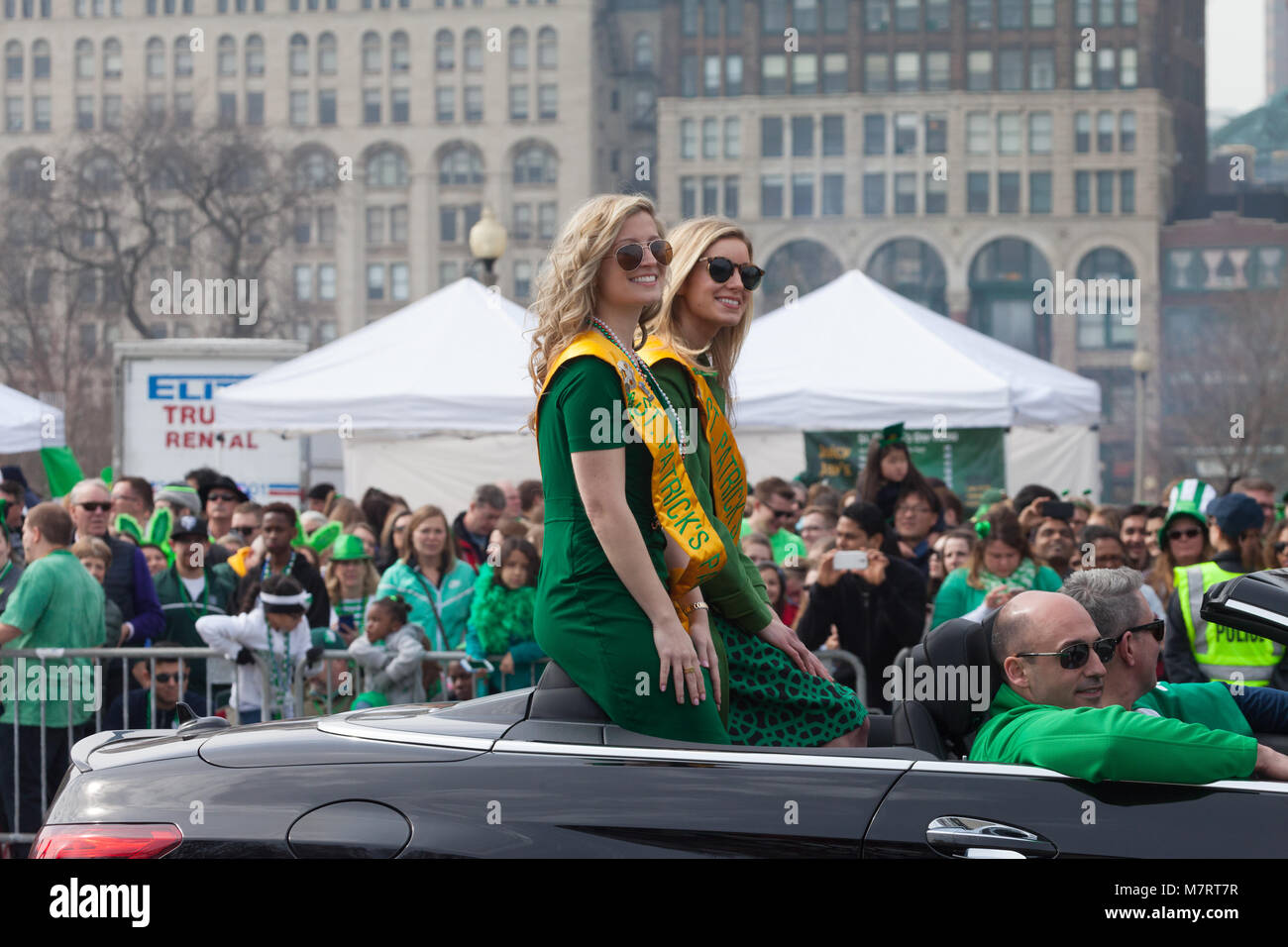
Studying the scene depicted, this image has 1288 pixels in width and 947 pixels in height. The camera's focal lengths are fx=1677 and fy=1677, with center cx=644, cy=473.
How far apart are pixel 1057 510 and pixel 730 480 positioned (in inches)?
204

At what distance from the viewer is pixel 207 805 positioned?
3.12 meters

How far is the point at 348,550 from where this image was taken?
9336 millimetres

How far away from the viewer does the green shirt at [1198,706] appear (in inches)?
148

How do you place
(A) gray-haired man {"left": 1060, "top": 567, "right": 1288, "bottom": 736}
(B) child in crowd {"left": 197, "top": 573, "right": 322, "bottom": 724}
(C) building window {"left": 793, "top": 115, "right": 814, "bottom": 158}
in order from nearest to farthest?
1. (A) gray-haired man {"left": 1060, "top": 567, "right": 1288, "bottom": 736}
2. (B) child in crowd {"left": 197, "top": 573, "right": 322, "bottom": 724}
3. (C) building window {"left": 793, "top": 115, "right": 814, "bottom": 158}

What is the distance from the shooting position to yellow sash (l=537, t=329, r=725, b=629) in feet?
11.4

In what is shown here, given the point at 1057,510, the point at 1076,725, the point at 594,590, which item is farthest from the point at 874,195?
the point at 1076,725

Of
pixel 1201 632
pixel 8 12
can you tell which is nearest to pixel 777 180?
pixel 8 12

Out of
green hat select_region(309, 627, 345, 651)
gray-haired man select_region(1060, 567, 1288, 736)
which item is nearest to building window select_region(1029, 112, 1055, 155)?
green hat select_region(309, 627, 345, 651)

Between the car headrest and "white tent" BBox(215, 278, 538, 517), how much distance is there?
343 inches

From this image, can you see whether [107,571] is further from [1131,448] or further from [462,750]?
[1131,448]

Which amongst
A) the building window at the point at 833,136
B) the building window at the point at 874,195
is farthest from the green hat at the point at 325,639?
the building window at the point at 833,136

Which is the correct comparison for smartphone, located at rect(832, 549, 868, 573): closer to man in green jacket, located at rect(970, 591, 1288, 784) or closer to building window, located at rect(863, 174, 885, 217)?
man in green jacket, located at rect(970, 591, 1288, 784)
